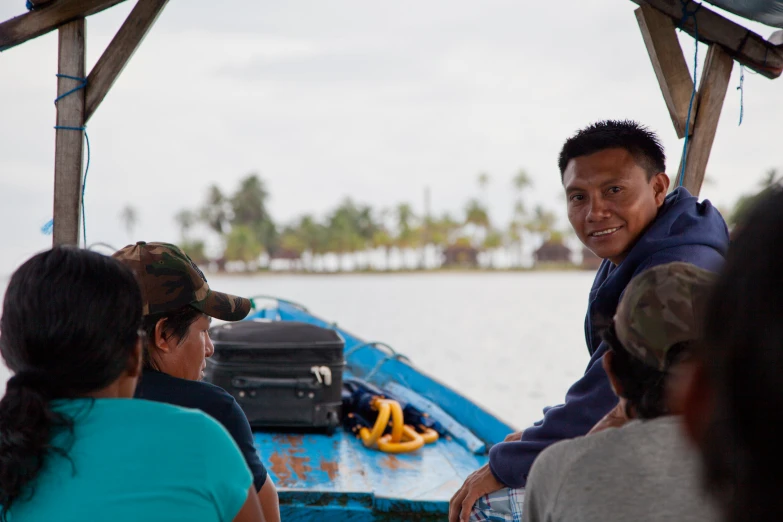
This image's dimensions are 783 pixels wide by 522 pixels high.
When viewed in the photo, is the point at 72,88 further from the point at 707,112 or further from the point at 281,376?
the point at 707,112

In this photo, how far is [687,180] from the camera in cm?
295

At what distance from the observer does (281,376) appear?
3479 mm

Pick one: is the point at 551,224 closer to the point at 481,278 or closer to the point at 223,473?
the point at 481,278

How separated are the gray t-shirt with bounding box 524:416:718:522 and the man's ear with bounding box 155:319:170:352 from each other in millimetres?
1026

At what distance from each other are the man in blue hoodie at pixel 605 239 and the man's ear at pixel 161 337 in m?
0.92

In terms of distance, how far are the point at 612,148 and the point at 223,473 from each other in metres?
1.56

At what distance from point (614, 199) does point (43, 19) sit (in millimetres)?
2003

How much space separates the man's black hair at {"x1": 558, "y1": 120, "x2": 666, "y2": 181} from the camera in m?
2.16

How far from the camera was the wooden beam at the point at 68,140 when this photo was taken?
8.27 ft

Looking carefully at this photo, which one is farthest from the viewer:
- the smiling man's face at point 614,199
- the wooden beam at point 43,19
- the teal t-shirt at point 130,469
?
the wooden beam at point 43,19

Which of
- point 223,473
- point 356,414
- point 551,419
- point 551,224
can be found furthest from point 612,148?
point 551,224

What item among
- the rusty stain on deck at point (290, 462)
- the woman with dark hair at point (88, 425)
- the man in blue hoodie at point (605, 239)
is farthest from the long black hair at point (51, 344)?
the rusty stain on deck at point (290, 462)

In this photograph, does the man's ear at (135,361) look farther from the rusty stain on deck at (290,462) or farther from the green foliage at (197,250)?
the green foliage at (197,250)

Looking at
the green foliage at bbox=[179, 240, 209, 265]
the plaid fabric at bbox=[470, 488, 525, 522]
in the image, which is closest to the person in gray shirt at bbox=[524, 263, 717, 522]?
the plaid fabric at bbox=[470, 488, 525, 522]
